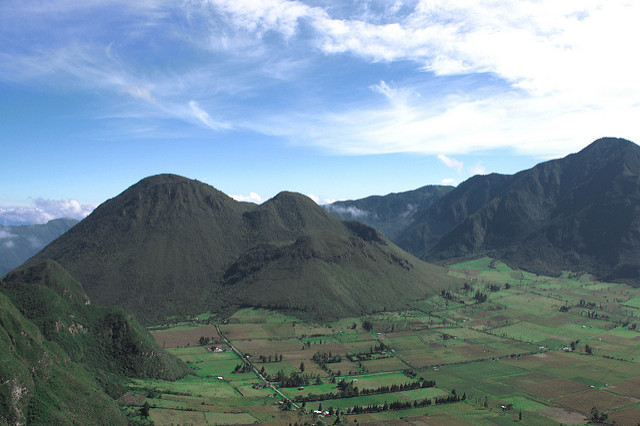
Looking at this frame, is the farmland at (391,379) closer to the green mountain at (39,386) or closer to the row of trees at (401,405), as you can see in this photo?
the row of trees at (401,405)

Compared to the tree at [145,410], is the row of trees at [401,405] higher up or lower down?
lower down

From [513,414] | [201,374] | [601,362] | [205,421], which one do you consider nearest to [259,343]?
[201,374]

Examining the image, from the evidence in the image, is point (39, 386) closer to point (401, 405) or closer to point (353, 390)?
point (353, 390)

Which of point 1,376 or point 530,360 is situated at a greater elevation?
point 1,376

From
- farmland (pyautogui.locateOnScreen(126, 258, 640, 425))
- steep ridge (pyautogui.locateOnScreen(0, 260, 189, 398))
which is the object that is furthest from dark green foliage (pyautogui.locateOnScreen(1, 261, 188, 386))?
farmland (pyautogui.locateOnScreen(126, 258, 640, 425))

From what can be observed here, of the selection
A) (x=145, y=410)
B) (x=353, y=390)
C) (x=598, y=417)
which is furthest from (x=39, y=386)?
(x=598, y=417)

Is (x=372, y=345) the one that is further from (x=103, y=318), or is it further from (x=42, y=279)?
(x=42, y=279)

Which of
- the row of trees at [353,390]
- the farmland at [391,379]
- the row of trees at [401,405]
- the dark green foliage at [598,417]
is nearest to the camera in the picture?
the dark green foliage at [598,417]

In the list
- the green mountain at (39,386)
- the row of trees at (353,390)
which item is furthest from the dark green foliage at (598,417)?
the green mountain at (39,386)
